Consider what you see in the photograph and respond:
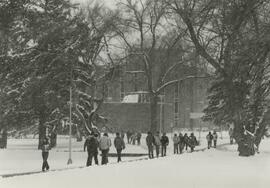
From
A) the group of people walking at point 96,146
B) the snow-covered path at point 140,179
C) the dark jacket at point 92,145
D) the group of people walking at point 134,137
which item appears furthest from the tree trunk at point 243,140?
the group of people walking at point 134,137

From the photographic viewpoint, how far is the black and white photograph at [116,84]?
70.1 ft

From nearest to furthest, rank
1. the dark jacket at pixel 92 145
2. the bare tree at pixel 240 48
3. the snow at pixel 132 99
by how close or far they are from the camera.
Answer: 1. the bare tree at pixel 240 48
2. the dark jacket at pixel 92 145
3. the snow at pixel 132 99

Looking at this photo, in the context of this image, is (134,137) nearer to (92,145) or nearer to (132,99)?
(92,145)

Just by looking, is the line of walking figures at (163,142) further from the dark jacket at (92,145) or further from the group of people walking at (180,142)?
the dark jacket at (92,145)

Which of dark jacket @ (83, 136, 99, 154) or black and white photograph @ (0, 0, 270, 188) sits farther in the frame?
dark jacket @ (83, 136, 99, 154)

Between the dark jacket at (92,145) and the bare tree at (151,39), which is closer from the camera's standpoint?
the dark jacket at (92,145)

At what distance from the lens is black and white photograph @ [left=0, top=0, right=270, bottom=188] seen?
842 inches

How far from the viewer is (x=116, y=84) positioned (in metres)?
55.3

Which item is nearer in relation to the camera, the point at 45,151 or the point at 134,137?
the point at 45,151

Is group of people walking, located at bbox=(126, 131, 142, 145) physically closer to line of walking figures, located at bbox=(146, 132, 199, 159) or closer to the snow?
line of walking figures, located at bbox=(146, 132, 199, 159)

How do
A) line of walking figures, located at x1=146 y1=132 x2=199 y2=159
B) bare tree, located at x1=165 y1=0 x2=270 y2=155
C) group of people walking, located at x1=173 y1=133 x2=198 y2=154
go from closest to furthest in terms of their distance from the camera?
bare tree, located at x1=165 y1=0 x2=270 y2=155
line of walking figures, located at x1=146 y1=132 x2=199 y2=159
group of people walking, located at x1=173 y1=133 x2=198 y2=154

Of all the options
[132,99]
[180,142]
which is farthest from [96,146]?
[132,99]

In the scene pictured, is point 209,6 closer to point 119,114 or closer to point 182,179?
point 182,179

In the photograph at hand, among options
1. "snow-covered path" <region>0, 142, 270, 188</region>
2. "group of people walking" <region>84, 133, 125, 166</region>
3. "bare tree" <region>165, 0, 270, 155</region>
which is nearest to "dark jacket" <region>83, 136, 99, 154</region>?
"group of people walking" <region>84, 133, 125, 166</region>
